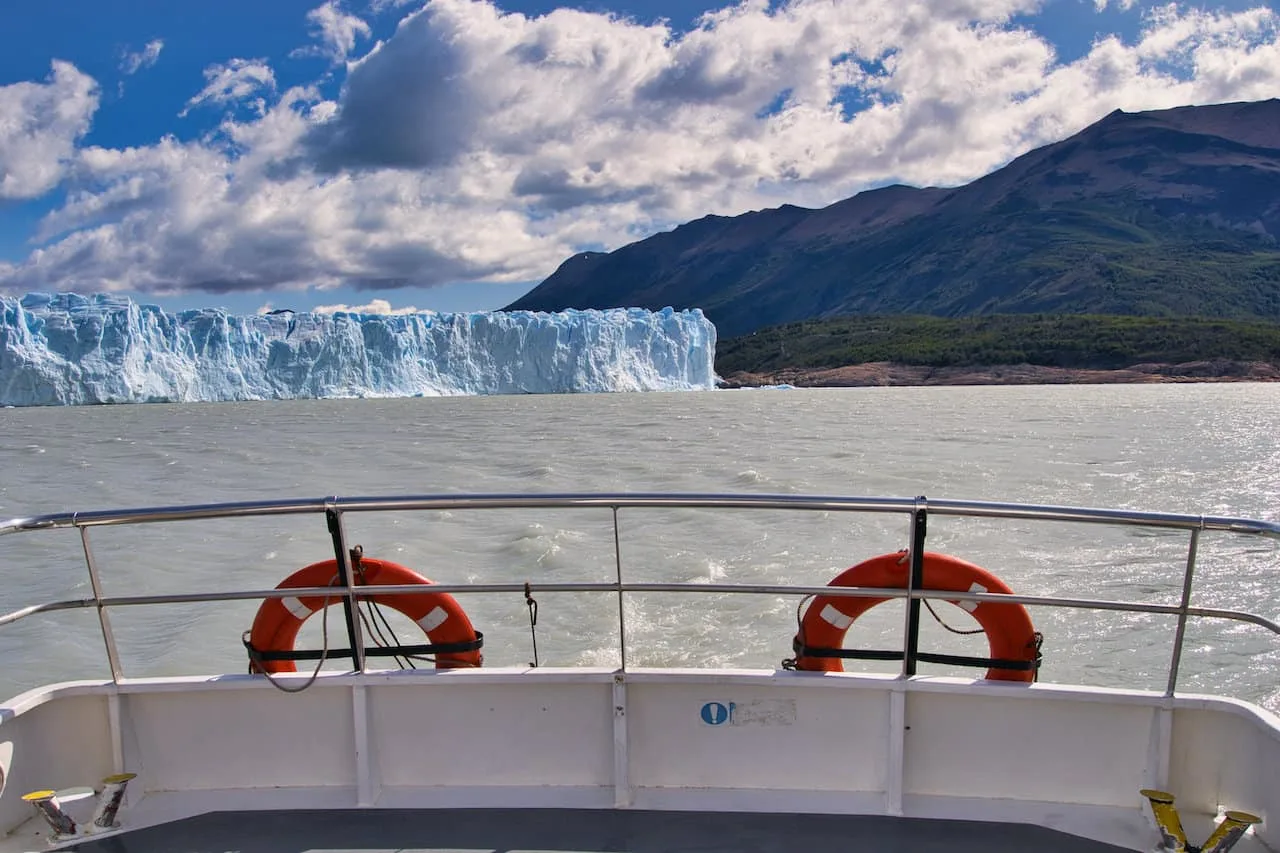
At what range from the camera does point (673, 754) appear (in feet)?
9.72

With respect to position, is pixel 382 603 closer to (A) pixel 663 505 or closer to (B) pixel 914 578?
(A) pixel 663 505

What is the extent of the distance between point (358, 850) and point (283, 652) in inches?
36.2

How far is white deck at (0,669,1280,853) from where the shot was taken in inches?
111

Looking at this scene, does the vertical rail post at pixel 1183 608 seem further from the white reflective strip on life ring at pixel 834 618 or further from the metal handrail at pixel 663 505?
the white reflective strip on life ring at pixel 834 618

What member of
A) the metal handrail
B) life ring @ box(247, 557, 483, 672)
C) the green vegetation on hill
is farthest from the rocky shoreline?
life ring @ box(247, 557, 483, 672)

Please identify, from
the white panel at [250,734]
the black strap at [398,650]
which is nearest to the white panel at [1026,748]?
the black strap at [398,650]

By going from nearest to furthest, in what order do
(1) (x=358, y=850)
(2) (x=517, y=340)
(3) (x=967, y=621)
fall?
1. (1) (x=358, y=850)
2. (3) (x=967, y=621)
3. (2) (x=517, y=340)

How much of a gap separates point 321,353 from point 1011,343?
58290mm

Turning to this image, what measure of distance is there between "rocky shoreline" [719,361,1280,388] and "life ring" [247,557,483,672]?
81.6 m

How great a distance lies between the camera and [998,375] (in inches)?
3236

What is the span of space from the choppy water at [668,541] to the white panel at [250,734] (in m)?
4.28

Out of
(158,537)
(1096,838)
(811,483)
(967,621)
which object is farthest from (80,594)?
(811,483)

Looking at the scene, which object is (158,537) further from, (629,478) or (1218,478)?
(1218,478)

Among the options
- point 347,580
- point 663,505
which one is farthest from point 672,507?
point 347,580
